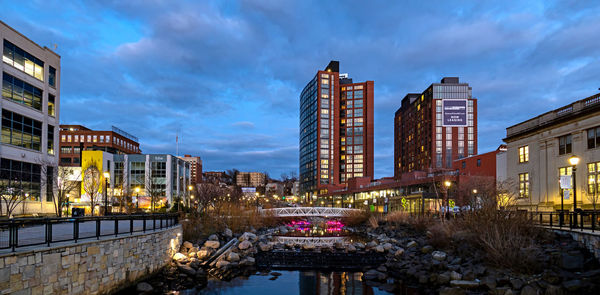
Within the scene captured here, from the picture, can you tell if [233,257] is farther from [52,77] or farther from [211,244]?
[52,77]

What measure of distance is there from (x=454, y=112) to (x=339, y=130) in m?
51.6

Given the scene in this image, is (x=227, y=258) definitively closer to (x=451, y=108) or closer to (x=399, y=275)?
(x=399, y=275)

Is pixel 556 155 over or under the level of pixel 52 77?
under

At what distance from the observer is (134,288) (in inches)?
659

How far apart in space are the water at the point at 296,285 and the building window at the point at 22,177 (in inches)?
1115

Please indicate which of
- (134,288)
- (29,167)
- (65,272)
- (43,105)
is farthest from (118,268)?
(43,105)

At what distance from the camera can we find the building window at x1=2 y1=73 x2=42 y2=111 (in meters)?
38.7

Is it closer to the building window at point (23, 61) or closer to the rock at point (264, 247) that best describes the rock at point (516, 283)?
Result: the rock at point (264, 247)

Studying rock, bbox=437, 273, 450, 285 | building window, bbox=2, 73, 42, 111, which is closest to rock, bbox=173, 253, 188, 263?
rock, bbox=437, 273, 450, 285

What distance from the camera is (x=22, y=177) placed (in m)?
40.7

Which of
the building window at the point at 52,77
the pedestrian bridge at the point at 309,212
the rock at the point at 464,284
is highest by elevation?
the building window at the point at 52,77

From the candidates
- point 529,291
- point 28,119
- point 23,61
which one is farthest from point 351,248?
point 23,61

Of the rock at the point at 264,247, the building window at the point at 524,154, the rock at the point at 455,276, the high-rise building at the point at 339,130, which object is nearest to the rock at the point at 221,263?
the rock at the point at 264,247

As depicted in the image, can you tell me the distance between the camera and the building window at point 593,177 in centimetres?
2894
